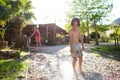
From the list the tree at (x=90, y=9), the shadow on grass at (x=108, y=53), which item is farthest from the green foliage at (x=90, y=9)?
the shadow on grass at (x=108, y=53)

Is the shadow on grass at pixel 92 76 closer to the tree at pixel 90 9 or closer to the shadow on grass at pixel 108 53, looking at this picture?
the shadow on grass at pixel 108 53

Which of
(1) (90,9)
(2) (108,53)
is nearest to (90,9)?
(1) (90,9)

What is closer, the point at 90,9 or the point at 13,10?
the point at 13,10

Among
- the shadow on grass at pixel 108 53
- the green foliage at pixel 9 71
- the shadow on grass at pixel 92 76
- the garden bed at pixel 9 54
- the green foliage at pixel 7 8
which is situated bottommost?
the shadow on grass at pixel 108 53

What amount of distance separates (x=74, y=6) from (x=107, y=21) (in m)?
5.62

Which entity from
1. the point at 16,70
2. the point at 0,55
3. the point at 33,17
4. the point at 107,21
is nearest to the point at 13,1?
the point at 33,17

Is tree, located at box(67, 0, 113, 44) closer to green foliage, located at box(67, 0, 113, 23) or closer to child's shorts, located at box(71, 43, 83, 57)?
green foliage, located at box(67, 0, 113, 23)

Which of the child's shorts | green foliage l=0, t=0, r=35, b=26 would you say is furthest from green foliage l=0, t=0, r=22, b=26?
the child's shorts

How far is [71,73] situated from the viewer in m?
9.98

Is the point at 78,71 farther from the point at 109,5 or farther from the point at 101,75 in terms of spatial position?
the point at 109,5

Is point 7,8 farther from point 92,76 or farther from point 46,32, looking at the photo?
point 46,32

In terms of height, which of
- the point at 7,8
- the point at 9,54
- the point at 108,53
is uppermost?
the point at 7,8

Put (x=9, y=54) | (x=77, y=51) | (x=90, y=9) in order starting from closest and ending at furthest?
(x=77, y=51), (x=9, y=54), (x=90, y=9)

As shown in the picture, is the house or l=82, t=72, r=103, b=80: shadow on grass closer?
l=82, t=72, r=103, b=80: shadow on grass
